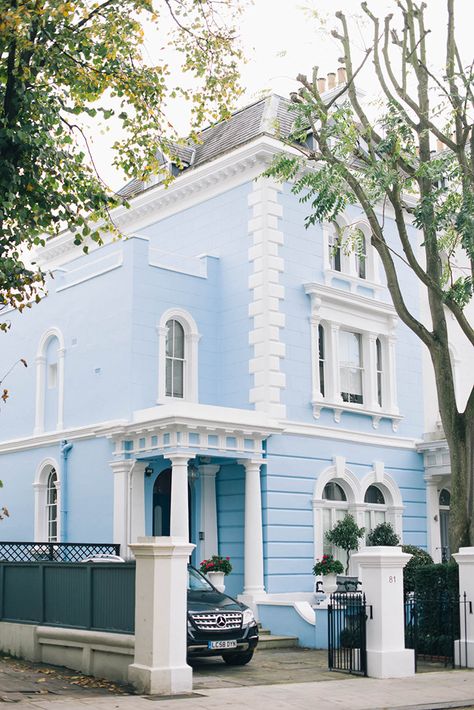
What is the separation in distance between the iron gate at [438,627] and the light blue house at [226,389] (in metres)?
4.27

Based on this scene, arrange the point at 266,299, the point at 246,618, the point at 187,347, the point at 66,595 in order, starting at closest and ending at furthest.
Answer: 1. the point at 66,595
2. the point at 246,618
3. the point at 266,299
4. the point at 187,347

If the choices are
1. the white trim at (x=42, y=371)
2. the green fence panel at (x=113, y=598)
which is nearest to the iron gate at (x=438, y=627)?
the green fence panel at (x=113, y=598)

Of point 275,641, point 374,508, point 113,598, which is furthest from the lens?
point 374,508

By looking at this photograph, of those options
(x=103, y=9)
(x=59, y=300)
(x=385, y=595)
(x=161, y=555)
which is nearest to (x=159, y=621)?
(x=161, y=555)

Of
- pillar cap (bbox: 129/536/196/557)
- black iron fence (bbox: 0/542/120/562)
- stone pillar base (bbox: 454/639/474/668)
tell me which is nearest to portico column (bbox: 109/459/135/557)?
black iron fence (bbox: 0/542/120/562)

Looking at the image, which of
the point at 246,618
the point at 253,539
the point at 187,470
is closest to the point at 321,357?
the point at 187,470

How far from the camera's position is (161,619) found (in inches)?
480

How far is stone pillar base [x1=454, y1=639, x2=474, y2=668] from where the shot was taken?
50.7ft

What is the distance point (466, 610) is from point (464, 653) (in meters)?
0.69

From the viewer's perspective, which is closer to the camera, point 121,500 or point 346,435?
point 121,500

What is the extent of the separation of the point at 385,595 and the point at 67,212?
285 inches

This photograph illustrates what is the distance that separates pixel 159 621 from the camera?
1219 centimetres

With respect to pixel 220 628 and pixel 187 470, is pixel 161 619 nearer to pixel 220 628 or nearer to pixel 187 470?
pixel 220 628

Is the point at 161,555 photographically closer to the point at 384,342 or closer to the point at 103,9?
the point at 103,9
